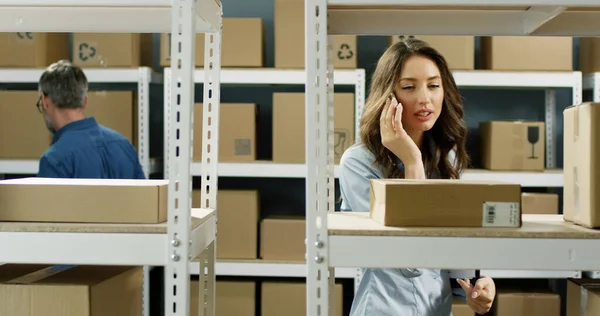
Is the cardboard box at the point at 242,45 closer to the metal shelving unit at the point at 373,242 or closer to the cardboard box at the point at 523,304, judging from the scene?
the cardboard box at the point at 523,304

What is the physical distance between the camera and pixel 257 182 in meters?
3.67

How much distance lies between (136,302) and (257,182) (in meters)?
2.16

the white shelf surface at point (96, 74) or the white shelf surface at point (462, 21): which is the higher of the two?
the white shelf surface at point (96, 74)

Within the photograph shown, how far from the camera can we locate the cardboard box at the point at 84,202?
4.05 ft

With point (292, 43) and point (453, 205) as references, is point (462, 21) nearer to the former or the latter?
point (453, 205)

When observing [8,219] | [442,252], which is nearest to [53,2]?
[8,219]

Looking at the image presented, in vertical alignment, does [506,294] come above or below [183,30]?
below

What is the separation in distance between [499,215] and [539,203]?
1.97m

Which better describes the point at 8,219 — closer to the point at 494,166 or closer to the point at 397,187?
the point at 397,187

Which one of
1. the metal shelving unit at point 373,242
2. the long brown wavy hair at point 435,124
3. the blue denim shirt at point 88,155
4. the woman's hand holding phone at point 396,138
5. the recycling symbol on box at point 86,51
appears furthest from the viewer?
the recycling symbol on box at point 86,51

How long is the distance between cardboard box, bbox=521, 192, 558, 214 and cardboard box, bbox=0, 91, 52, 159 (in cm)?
225

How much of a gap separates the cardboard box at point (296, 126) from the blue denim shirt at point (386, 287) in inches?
57.3

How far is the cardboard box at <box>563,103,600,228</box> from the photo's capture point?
117 cm

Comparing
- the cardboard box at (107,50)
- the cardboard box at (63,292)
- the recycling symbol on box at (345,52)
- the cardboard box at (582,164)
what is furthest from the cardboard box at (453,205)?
the cardboard box at (107,50)
